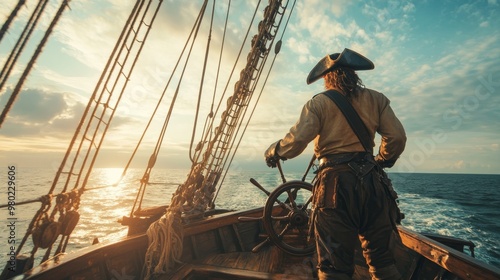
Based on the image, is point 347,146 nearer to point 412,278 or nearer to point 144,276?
point 412,278

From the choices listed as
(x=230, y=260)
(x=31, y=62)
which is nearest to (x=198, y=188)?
(x=230, y=260)

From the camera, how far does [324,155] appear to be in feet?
6.13

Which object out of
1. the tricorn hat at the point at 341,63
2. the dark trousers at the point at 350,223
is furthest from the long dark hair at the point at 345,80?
the dark trousers at the point at 350,223

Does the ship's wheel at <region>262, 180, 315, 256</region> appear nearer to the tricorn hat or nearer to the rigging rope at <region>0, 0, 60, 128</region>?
the tricorn hat

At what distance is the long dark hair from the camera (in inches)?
73.1

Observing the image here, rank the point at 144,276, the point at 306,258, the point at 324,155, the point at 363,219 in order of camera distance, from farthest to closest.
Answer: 1. the point at 306,258
2. the point at 144,276
3. the point at 324,155
4. the point at 363,219

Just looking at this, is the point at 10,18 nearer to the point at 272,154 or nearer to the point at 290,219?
the point at 272,154

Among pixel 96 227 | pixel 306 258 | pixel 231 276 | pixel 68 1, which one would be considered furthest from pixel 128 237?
pixel 96 227

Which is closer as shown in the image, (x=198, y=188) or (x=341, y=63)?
(x=341, y=63)

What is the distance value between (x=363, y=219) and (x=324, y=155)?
507mm

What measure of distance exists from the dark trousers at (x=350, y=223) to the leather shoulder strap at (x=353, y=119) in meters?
0.21

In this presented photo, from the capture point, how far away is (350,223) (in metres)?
1.63

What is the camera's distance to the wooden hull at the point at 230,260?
6.12 feet

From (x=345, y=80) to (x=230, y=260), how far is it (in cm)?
240
